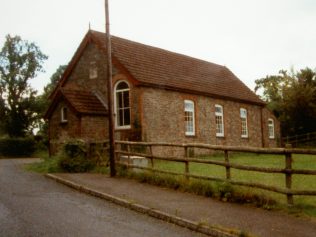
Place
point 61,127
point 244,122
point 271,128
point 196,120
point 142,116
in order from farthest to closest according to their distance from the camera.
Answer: point 271,128
point 244,122
point 196,120
point 61,127
point 142,116

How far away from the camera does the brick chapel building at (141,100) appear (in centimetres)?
2172

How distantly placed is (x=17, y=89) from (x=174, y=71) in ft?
95.4

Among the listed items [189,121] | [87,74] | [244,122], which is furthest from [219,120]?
[87,74]

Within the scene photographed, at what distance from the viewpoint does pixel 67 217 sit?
884cm

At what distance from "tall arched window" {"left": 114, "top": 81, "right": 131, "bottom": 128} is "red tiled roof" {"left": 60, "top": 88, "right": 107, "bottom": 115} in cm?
77

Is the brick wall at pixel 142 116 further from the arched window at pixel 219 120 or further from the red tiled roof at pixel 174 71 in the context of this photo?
the red tiled roof at pixel 174 71

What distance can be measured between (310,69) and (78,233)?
4286 centimetres

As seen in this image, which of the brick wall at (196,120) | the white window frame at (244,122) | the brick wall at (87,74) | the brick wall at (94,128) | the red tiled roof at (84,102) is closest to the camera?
the brick wall at (94,128)

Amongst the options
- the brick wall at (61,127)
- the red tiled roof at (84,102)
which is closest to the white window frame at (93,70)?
the red tiled roof at (84,102)

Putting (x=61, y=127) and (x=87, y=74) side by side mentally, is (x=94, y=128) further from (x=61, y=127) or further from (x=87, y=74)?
(x=87, y=74)

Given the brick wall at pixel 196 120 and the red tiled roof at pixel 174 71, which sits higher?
the red tiled roof at pixel 174 71

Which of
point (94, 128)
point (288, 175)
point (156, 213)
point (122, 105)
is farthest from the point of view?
point (122, 105)

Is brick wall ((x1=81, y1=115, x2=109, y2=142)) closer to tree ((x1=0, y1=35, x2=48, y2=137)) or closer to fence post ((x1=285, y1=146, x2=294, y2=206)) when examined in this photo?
fence post ((x1=285, y1=146, x2=294, y2=206))

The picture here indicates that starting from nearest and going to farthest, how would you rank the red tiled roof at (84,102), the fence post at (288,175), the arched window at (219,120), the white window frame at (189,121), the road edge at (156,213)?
the road edge at (156,213) → the fence post at (288,175) → the red tiled roof at (84,102) → the white window frame at (189,121) → the arched window at (219,120)
